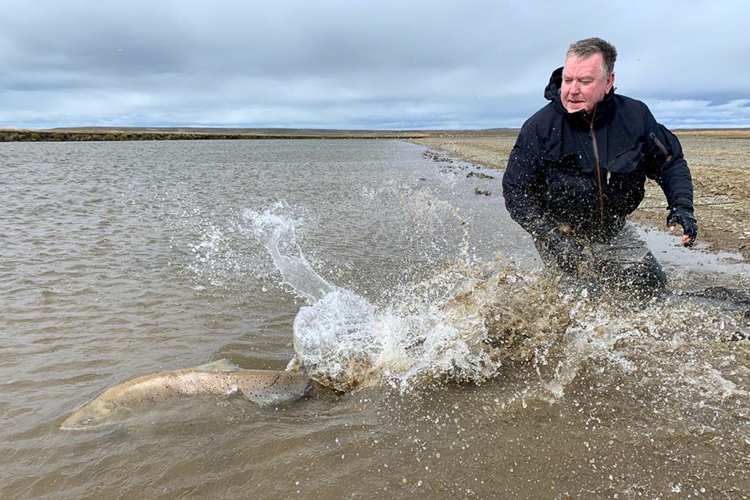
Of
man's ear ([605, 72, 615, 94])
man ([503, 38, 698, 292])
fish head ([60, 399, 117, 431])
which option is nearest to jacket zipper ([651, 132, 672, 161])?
man ([503, 38, 698, 292])

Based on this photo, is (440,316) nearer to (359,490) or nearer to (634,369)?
(634,369)

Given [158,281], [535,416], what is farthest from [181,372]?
[158,281]

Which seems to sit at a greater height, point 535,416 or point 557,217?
point 557,217

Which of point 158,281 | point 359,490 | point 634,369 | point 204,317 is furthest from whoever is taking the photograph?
point 158,281

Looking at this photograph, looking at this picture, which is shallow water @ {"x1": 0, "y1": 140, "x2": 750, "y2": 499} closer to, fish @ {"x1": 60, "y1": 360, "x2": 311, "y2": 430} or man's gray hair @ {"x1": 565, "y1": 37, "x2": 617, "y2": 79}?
fish @ {"x1": 60, "y1": 360, "x2": 311, "y2": 430}

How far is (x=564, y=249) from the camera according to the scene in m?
4.54

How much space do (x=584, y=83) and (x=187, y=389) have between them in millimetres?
4403

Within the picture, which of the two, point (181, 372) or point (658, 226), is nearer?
point (181, 372)

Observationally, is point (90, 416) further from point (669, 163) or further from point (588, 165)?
point (669, 163)

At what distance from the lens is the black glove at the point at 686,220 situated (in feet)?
Result: 13.3

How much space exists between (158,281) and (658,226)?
36.0 ft

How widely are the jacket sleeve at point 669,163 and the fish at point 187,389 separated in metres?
3.92

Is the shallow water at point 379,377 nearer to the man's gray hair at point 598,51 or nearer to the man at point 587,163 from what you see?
the man at point 587,163

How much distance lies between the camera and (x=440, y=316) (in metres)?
4.95
